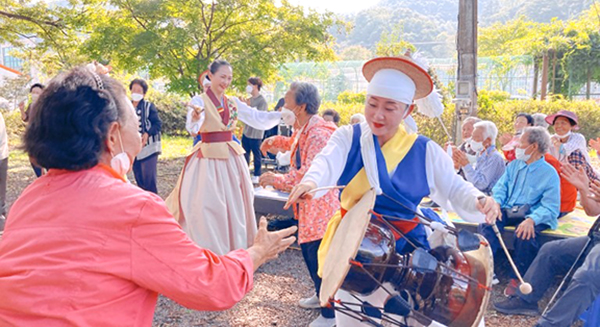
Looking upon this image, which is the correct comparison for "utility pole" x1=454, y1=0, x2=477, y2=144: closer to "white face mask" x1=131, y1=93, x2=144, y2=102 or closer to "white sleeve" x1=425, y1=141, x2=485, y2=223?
"white face mask" x1=131, y1=93, x2=144, y2=102

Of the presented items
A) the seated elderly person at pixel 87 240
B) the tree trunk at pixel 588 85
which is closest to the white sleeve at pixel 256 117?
the seated elderly person at pixel 87 240

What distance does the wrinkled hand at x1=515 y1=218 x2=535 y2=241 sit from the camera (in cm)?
457

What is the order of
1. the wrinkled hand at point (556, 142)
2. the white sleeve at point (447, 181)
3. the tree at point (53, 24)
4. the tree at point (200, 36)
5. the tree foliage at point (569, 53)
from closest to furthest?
the white sleeve at point (447, 181)
the wrinkled hand at point (556, 142)
the tree at point (200, 36)
the tree at point (53, 24)
the tree foliage at point (569, 53)

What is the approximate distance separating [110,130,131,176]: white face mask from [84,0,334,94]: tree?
27.3ft

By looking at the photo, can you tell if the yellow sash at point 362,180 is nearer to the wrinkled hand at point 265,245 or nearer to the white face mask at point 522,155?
the wrinkled hand at point 265,245

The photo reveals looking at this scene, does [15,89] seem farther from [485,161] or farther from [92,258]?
[92,258]

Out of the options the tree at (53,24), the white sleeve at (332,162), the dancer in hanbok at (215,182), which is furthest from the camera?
the tree at (53,24)

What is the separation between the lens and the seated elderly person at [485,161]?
567cm

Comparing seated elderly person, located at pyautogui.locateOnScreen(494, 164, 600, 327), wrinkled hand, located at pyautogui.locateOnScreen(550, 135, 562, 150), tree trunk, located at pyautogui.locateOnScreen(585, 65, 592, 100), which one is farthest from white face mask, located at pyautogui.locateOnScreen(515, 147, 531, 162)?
tree trunk, located at pyautogui.locateOnScreen(585, 65, 592, 100)

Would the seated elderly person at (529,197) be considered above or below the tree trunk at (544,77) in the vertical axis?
below

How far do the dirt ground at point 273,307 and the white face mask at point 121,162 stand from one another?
2.59 m

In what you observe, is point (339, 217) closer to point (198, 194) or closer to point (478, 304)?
point (478, 304)

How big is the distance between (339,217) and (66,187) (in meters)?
1.47

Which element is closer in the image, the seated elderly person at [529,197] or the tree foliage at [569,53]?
the seated elderly person at [529,197]
